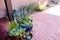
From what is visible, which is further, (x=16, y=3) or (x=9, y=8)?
(x=16, y=3)

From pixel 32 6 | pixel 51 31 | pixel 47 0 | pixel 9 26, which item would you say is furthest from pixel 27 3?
pixel 9 26

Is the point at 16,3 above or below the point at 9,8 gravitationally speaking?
below

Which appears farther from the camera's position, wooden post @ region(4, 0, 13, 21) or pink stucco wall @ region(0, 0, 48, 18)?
pink stucco wall @ region(0, 0, 48, 18)

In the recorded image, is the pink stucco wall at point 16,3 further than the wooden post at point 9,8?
Yes

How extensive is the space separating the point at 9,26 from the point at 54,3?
11.4 feet

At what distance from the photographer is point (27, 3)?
4.24m

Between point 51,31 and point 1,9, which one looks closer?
point 51,31

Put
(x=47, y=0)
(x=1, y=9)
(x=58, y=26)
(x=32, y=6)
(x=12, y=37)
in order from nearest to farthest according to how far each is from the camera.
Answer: (x=12, y=37) → (x=58, y=26) → (x=1, y=9) → (x=32, y=6) → (x=47, y=0)

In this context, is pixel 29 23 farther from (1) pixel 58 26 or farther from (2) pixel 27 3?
(2) pixel 27 3

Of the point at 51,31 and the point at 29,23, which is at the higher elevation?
the point at 29,23

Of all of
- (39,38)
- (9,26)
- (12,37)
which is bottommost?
(39,38)

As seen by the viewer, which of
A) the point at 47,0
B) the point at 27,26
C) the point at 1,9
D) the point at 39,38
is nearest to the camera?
the point at 39,38

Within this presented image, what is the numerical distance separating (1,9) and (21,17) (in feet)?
2.91

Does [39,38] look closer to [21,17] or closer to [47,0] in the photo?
[21,17]
